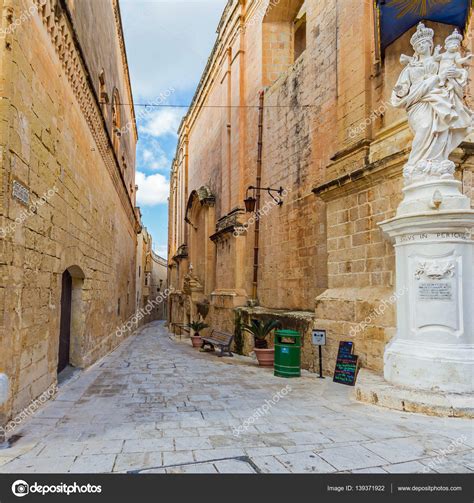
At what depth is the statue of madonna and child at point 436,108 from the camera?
523 centimetres

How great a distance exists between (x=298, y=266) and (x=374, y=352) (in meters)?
4.18

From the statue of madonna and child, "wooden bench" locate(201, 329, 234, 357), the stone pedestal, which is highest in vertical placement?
the statue of madonna and child

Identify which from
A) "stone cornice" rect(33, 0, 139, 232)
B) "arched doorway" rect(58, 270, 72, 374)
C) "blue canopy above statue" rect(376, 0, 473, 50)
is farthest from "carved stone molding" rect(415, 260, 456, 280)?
"arched doorway" rect(58, 270, 72, 374)

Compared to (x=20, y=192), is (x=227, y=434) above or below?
below

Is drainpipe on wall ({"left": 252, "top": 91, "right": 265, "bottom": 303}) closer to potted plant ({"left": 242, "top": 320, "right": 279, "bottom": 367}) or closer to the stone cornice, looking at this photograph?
potted plant ({"left": 242, "top": 320, "right": 279, "bottom": 367})

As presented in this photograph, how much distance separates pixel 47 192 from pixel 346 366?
5.06 m

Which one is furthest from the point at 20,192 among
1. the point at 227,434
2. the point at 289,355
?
the point at 289,355

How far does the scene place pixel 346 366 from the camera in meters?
6.57

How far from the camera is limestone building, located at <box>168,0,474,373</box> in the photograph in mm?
6691

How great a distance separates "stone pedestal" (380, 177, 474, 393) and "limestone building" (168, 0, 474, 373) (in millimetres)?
840

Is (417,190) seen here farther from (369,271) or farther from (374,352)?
(374,352)

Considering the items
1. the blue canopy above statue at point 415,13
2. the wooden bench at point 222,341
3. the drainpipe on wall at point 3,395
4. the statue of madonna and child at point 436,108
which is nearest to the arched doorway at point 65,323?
the drainpipe on wall at point 3,395

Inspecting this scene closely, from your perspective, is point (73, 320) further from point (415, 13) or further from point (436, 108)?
point (415, 13)

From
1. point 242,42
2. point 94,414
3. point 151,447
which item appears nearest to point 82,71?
point 94,414
